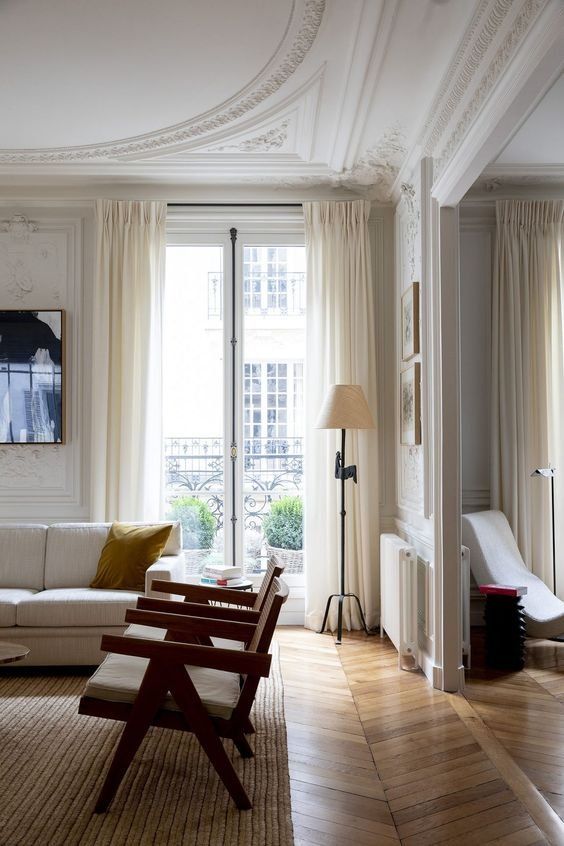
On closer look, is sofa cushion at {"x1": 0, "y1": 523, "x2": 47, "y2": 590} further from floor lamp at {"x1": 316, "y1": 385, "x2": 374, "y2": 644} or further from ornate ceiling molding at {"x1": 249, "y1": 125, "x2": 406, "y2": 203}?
ornate ceiling molding at {"x1": 249, "y1": 125, "x2": 406, "y2": 203}

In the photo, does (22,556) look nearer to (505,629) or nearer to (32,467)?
(32,467)

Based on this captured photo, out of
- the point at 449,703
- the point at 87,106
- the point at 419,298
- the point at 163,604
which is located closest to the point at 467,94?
Result: the point at 419,298

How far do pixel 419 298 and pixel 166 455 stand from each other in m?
2.14

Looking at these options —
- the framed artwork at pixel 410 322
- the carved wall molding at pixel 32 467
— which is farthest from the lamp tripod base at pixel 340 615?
the carved wall molding at pixel 32 467

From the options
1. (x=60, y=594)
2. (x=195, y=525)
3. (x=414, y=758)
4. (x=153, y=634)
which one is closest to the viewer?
(x=414, y=758)

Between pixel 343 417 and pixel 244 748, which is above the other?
pixel 343 417

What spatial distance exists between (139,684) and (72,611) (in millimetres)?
1544

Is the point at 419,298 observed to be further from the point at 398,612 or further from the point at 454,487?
the point at 398,612

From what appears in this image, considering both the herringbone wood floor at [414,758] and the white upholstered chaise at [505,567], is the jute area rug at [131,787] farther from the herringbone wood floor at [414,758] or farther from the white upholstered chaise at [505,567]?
the white upholstered chaise at [505,567]

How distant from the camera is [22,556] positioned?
4434 millimetres

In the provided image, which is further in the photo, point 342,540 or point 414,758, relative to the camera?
point 342,540

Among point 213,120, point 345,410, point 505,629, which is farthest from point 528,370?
point 213,120


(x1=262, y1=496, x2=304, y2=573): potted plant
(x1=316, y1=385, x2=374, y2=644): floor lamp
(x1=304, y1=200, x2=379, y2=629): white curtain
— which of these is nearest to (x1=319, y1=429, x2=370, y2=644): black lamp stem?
(x1=316, y1=385, x2=374, y2=644): floor lamp

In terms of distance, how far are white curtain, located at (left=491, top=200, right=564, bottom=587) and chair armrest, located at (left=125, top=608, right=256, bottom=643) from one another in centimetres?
292
